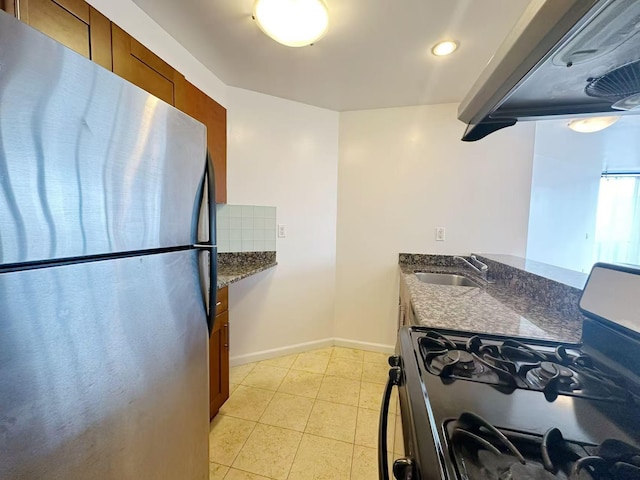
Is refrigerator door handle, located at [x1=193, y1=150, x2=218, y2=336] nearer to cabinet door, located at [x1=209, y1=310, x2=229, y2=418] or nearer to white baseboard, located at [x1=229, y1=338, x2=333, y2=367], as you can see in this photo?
cabinet door, located at [x1=209, y1=310, x2=229, y2=418]

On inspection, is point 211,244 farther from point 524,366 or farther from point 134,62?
point 524,366

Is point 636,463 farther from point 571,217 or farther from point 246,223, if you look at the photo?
point 571,217

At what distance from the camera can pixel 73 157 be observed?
56 cm

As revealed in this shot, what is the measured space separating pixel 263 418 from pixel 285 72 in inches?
95.5

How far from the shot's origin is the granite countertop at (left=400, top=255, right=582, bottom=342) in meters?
0.97

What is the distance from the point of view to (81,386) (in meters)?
0.57

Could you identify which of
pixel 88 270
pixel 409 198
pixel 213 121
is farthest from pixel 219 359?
pixel 409 198

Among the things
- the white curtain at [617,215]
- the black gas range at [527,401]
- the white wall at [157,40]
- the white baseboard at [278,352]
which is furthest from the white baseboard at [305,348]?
the white curtain at [617,215]

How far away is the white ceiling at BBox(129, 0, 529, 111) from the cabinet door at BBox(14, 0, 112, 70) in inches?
22.0

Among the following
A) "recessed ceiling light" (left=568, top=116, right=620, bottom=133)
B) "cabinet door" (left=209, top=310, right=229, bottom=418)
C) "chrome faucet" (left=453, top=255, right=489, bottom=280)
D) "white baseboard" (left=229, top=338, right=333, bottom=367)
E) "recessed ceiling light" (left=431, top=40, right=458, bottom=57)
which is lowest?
"white baseboard" (left=229, top=338, right=333, bottom=367)

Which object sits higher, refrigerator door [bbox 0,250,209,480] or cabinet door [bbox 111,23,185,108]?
cabinet door [bbox 111,23,185,108]

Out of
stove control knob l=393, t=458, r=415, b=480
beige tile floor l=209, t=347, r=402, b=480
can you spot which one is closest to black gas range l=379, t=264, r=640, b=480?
stove control knob l=393, t=458, r=415, b=480

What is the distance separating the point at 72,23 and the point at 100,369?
43.6 inches

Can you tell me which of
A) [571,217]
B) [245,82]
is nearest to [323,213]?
[245,82]
